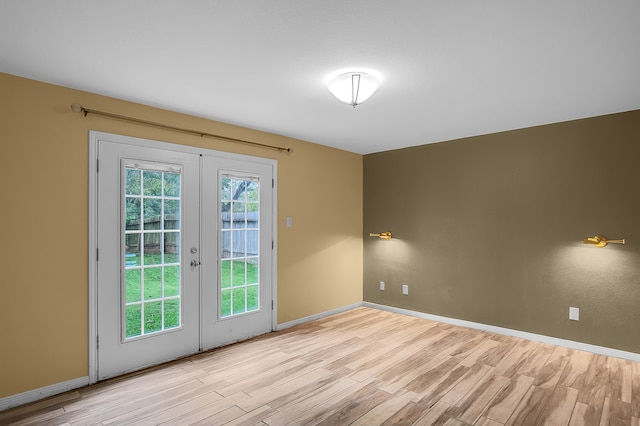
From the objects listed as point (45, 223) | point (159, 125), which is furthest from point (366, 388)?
point (159, 125)

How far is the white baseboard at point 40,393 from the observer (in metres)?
2.59

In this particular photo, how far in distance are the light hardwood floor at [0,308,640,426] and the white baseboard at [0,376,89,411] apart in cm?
6

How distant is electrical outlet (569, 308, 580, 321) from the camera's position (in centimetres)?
378

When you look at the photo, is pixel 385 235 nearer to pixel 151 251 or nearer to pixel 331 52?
pixel 151 251

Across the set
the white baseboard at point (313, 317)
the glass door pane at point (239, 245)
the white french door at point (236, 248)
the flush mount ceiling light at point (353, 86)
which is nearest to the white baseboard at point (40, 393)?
the white french door at point (236, 248)

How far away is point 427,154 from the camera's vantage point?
4973mm

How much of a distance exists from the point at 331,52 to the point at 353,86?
1.45ft

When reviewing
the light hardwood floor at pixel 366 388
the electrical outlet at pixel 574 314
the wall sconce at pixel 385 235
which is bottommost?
the light hardwood floor at pixel 366 388

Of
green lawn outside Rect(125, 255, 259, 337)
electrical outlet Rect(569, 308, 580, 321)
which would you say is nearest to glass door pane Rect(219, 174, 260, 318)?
green lawn outside Rect(125, 255, 259, 337)

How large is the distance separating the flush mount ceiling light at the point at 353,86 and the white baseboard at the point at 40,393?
3.10 meters

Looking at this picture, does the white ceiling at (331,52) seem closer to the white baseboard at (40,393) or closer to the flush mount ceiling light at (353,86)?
the flush mount ceiling light at (353,86)

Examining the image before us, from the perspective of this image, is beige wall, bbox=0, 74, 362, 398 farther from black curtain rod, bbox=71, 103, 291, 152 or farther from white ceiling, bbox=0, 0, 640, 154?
white ceiling, bbox=0, 0, 640, 154

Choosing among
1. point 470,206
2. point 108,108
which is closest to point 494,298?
point 470,206

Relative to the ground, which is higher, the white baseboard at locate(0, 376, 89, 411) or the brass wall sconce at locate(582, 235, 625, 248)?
the brass wall sconce at locate(582, 235, 625, 248)
